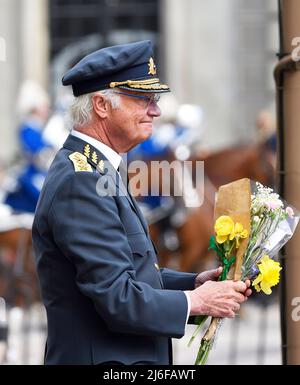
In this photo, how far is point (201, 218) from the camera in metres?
12.1

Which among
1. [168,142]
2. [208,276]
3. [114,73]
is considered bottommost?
[168,142]

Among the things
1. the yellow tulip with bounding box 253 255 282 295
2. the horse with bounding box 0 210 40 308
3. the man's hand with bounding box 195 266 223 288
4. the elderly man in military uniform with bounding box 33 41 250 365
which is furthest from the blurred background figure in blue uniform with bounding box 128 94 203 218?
the yellow tulip with bounding box 253 255 282 295

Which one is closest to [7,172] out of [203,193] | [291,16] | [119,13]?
[203,193]

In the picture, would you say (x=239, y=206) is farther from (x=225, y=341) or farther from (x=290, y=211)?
(x=225, y=341)

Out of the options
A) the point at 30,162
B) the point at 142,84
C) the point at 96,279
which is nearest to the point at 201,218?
the point at 30,162

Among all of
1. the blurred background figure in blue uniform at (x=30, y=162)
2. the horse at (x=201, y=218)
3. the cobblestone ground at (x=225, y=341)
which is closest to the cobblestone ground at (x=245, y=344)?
the cobblestone ground at (x=225, y=341)

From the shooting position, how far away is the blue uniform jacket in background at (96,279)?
3.12 meters

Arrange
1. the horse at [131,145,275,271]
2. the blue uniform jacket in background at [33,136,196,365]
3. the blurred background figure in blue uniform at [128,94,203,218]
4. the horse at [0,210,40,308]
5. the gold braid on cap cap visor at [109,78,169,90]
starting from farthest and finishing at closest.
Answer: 1. the horse at [131,145,275,271]
2. the blurred background figure in blue uniform at [128,94,203,218]
3. the horse at [0,210,40,308]
4. the gold braid on cap cap visor at [109,78,169,90]
5. the blue uniform jacket in background at [33,136,196,365]

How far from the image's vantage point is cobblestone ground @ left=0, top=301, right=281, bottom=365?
8.32 metres

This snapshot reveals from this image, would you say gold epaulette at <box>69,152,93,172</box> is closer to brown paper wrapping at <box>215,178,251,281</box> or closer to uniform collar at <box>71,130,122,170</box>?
uniform collar at <box>71,130,122,170</box>

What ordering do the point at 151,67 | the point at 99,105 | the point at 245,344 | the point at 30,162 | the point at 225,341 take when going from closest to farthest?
the point at 99,105 < the point at 151,67 < the point at 245,344 < the point at 225,341 < the point at 30,162

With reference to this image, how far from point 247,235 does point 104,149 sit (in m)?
0.43

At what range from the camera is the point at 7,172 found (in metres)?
12.0

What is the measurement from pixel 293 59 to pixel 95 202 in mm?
845
